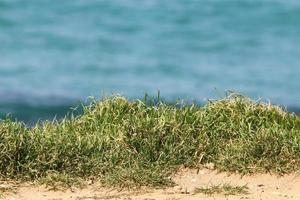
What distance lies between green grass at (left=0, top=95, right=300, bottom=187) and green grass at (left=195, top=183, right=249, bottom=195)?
29cm

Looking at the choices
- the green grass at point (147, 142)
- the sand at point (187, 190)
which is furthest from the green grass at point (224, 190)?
the green grass at point (147, 142)

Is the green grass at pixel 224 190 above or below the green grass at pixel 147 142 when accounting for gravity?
below

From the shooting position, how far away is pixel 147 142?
7895mm

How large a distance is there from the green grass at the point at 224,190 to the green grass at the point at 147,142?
0.29 m

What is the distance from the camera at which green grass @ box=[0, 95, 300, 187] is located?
7.61 meters

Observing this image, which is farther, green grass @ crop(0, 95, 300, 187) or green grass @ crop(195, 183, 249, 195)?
green grass @ crop(0, 95, 300, 187)

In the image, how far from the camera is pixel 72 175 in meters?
7.62

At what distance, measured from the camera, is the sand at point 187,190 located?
7262 millimetres

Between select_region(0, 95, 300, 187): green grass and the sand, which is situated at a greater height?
select_region(0, 95, 300, 187): green grass

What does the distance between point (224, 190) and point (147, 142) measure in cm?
88

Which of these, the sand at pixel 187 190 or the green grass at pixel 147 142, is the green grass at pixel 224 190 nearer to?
the sand at pixel 187 190

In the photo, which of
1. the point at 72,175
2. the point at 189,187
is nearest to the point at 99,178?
the point at 72,175

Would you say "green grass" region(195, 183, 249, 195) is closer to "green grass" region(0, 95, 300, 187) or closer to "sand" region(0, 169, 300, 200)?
"sand" region(0, 169, 300, 200)

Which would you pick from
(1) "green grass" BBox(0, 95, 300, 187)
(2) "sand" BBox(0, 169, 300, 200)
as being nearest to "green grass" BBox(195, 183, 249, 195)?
(2) "sand" BBox(0, 169, 300, 200)
